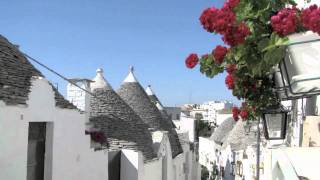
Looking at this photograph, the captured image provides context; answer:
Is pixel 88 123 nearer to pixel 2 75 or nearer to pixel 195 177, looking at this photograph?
pixel 2 75

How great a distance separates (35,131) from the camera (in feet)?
36.8

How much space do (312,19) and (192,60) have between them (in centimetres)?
121

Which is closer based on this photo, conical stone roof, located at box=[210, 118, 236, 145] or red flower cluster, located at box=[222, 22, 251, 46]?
red flower cluster, located at box=[222, 22, 251, 46]

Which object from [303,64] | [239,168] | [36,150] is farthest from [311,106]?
[239,168]

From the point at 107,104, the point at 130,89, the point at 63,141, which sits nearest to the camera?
the point at 63,141

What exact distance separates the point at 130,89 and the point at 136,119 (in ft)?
15.1

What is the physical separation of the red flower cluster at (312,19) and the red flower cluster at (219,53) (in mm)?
732

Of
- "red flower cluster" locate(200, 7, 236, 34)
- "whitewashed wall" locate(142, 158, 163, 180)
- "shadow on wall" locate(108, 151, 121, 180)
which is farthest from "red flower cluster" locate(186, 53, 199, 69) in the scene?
"whitewashed wall" locate(142, 158, 163, 180)

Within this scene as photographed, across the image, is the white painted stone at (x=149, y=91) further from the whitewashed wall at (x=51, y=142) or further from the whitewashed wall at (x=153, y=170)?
the whitewashed wall at (x=51, y=142)

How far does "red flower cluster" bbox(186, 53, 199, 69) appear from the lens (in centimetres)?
407

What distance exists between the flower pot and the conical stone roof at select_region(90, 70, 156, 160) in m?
14.6

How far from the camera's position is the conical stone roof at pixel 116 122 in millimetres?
18766

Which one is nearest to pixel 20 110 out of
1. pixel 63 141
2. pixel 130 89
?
pixel 63 141

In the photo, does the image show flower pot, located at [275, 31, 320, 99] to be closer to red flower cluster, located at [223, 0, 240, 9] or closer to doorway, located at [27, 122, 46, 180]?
red flower cluster, located at [223, 0, 240, 9]
